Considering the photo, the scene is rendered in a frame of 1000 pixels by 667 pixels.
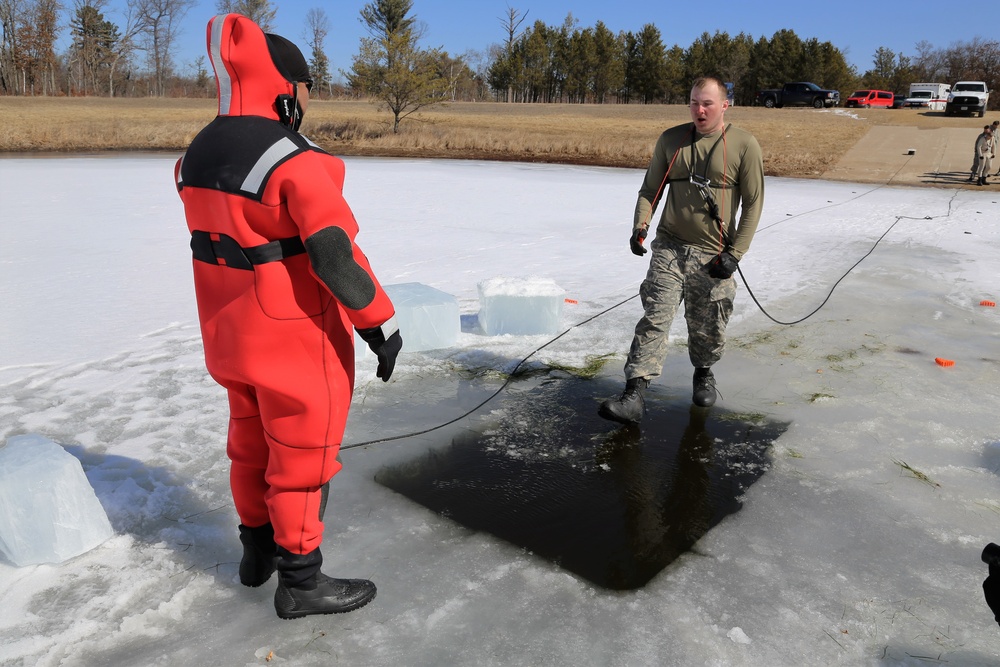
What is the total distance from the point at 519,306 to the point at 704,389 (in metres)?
1.70

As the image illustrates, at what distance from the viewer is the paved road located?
19703 millimetres

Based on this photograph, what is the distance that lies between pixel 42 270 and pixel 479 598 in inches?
A: 278

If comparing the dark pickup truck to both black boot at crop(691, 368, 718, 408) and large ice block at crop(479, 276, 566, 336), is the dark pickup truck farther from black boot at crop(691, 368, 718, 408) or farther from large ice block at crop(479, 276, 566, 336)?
black boot at crop(691, 368, 718, 408)

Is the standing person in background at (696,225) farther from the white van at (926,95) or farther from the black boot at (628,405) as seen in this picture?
the white van at (926,95)

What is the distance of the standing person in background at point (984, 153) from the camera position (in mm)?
17602

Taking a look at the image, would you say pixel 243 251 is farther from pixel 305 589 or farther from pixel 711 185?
pixel 711 185

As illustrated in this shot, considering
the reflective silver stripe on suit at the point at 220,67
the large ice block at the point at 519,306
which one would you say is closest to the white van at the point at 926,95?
the large ice block at the point at 519,306

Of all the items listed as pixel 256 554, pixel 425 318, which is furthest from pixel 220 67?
pixel 425 318

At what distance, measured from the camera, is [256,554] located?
2822mm

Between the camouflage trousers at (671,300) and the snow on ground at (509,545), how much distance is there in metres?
0.65

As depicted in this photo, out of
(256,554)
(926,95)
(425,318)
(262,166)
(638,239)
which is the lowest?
(256,554)

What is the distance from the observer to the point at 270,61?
2.41m

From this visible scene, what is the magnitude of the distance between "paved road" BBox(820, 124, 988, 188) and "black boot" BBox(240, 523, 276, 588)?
19.6 m

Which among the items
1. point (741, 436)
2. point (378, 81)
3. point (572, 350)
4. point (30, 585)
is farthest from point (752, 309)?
point (378, 81)
